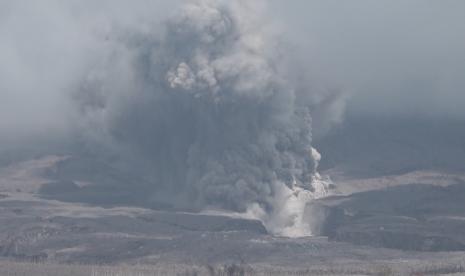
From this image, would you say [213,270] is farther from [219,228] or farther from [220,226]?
[220,226]

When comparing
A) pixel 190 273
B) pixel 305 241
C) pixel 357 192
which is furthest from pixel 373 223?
pixel 190 273

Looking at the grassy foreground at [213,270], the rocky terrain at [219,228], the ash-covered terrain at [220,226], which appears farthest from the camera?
the ash-covered terrain at [220,226]

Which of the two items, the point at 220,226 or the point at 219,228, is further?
the point at 220,226

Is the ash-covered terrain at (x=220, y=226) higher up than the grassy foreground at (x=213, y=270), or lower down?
higher up

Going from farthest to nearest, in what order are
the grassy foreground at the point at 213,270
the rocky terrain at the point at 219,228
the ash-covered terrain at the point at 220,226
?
the ash-covered terrain at the point at 220,226 → the rocky terrain at the point at 219,228 → the grassy foreground at the point at 213,270

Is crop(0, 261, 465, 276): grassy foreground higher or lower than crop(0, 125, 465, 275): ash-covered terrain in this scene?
lower

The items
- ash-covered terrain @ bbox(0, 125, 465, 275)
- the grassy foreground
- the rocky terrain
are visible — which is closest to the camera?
the grassy foreground

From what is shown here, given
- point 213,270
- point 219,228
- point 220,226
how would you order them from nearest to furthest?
point 213,270 < point 219,228 < point 220,226

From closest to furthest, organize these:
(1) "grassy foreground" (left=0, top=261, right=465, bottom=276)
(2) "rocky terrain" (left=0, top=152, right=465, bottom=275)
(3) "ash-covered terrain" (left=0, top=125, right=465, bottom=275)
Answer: (1) "grassy foreground" (left=0, top=261, right=465, bottom=276) < (2) "rocky terrain" (left=0, top=152, right=465, bottom=275) < (3) "ash-covered terrain" (left=0, top=125, right=465, bottom=275)

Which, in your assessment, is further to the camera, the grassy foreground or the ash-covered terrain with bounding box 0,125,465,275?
the ash-covered terrain with bounding box 0,125,465,275

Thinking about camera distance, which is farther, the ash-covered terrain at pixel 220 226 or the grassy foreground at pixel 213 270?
the ash-covered terrain at pixel 220 226

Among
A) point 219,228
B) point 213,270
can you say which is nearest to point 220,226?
point 219,228
